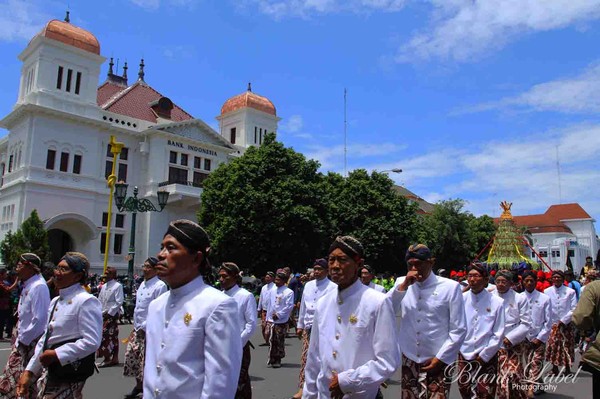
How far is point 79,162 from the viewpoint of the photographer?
37750 millimetres

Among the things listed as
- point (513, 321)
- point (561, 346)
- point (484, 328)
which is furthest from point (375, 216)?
point (484, 328)

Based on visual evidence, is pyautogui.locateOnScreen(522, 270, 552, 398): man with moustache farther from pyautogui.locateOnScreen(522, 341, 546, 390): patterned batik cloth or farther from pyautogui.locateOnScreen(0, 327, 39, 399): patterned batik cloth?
pyautogui.locateOnScreen(0, 327, 39, 399): patterned batik cloth

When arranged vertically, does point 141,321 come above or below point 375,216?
below

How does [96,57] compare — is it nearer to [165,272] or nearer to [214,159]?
[214,159]

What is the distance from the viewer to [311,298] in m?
9.90

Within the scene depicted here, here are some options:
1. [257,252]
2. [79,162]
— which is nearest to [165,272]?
[257,252]

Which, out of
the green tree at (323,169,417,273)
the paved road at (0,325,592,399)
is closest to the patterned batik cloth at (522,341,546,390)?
the paved road at (0,325,592,399)

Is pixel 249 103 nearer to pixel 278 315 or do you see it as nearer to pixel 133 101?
pixel 133 101

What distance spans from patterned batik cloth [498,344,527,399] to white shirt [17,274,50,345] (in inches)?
224

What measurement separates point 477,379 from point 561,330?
17.6 ft

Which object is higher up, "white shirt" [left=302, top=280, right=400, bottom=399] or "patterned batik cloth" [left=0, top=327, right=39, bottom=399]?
"white shirt" [left=302, top=280, right=400, bottom=399]

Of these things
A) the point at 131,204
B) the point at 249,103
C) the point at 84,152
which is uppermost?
the point at 249,103

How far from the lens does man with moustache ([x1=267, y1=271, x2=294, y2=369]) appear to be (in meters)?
11.3

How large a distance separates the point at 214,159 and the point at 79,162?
11151mm
